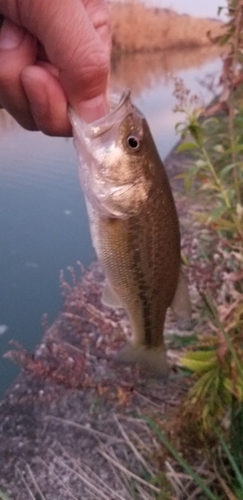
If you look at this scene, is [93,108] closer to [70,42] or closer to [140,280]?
[70,42]

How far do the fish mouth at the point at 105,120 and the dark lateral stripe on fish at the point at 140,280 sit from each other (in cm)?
14

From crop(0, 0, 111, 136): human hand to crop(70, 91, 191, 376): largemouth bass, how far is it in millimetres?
36

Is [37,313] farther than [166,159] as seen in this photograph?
No

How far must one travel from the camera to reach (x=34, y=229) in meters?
1.73

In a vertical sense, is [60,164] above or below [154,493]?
Answer: above

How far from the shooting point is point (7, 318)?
58.9 inches

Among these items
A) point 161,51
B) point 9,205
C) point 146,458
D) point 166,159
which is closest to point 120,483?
point 146,458

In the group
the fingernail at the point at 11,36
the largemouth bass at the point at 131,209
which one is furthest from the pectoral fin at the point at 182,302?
the fingernail at the point at 11,36

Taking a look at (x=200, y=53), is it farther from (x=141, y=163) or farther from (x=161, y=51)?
(x=141, y=163)

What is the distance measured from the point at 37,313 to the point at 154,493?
68 centimetres

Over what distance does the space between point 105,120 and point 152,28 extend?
9.14 feet

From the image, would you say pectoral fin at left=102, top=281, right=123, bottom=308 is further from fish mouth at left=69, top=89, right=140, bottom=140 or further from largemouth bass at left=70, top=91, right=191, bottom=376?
fish mouth at left=69, top=89, right=140, bottom=140

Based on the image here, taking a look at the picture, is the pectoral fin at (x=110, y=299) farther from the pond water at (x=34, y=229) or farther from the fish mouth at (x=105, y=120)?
the pond water at (x=34, y=229)

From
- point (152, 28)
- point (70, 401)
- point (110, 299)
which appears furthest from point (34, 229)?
point (152, 28)
